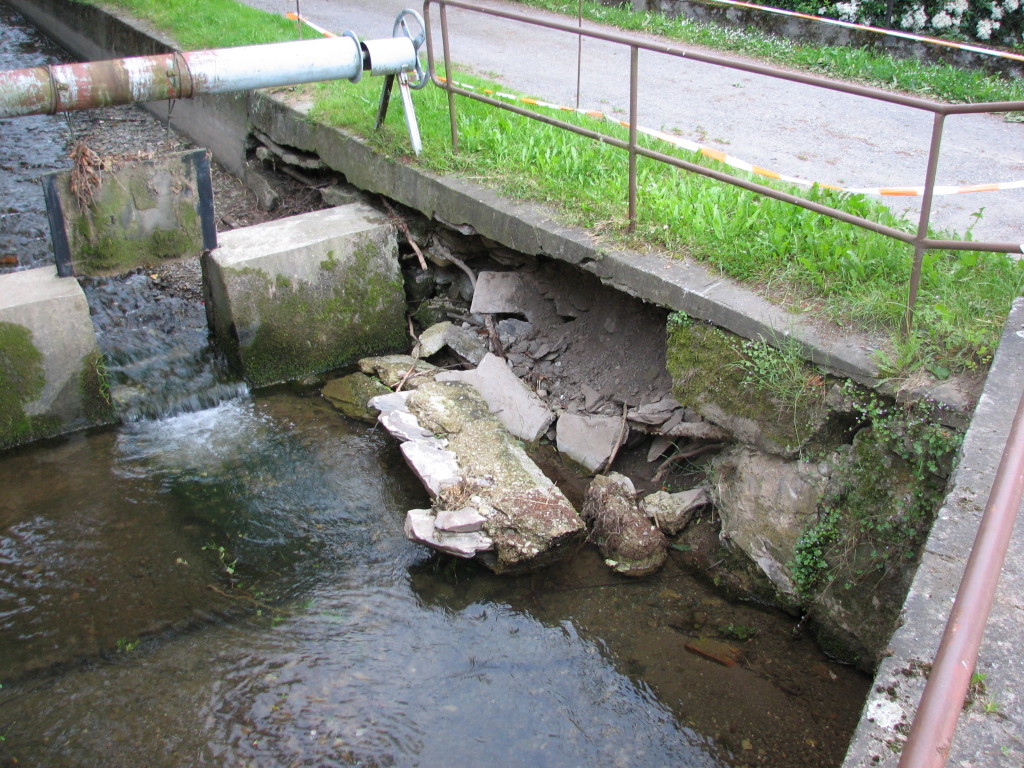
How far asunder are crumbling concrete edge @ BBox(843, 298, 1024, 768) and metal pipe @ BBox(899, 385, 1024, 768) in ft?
2.41

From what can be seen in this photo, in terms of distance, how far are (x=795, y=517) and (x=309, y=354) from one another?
3.36 meters

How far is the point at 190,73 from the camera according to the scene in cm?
507

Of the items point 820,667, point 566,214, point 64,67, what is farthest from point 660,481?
point 64,67

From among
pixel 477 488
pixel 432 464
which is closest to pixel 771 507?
pixel 477 488

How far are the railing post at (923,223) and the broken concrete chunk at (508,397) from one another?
2.09 m

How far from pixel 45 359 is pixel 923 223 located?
4.68 m

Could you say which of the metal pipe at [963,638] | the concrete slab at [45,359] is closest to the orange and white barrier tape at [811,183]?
the concrete slab at [45,359]

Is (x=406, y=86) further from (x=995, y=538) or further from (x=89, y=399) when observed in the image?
(x=995, y=538)

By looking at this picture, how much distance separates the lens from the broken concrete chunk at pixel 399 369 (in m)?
5.55

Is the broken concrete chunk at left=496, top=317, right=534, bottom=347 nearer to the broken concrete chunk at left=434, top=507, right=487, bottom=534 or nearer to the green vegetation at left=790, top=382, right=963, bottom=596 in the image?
the broken concrete chunk at left=434, top=507, right=487, bottom=534

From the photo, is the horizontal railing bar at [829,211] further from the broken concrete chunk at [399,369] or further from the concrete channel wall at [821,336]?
the broken concrete chunk at [399,369]

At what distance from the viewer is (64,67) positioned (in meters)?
4.79

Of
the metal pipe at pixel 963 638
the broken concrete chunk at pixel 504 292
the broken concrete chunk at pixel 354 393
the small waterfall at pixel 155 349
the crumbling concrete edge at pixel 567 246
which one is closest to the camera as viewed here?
the metal pipe at pixel 963 638

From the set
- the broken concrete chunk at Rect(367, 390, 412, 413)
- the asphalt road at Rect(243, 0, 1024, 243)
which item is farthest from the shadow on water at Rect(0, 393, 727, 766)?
the asphalt road at Rect(243, 0, 1024, 243)
